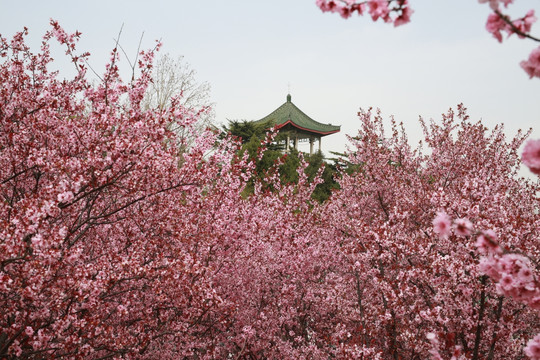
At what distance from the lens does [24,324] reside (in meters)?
3.62

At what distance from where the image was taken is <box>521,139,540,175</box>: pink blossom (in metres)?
1.49

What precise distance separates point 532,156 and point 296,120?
38.2 meters

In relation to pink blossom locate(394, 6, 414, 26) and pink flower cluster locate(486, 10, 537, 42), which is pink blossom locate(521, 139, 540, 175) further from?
pink blossom locate(394, 6, 414, 26)

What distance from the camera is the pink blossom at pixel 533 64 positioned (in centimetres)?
163

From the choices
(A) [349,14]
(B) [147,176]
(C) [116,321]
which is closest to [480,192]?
(A) [349,14]

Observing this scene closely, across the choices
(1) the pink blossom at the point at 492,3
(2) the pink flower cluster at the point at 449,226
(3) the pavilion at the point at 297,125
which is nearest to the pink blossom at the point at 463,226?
(2) the pink flower cluster at the point at 449,226

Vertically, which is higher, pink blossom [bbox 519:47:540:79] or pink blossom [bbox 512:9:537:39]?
pink blossom [bbox 512:9:537:39]

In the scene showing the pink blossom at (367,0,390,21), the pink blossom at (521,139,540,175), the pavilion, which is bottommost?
the pink blossom at (521,139,540,175)

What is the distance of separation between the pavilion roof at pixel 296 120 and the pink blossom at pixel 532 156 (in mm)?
35361

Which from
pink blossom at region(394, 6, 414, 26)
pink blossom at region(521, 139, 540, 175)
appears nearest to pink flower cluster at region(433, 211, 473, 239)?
pink blossom at region(521, 139, 540, 175)

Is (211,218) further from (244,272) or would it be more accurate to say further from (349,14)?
(349,14)

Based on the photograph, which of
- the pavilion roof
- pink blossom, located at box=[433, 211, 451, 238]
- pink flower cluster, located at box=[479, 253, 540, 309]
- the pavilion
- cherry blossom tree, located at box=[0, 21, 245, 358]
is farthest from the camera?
the pavilion

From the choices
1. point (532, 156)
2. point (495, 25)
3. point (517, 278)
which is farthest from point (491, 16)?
point (517, 278)

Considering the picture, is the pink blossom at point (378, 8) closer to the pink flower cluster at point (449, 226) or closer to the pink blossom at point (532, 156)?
the pink blossom at point (532, 156)
